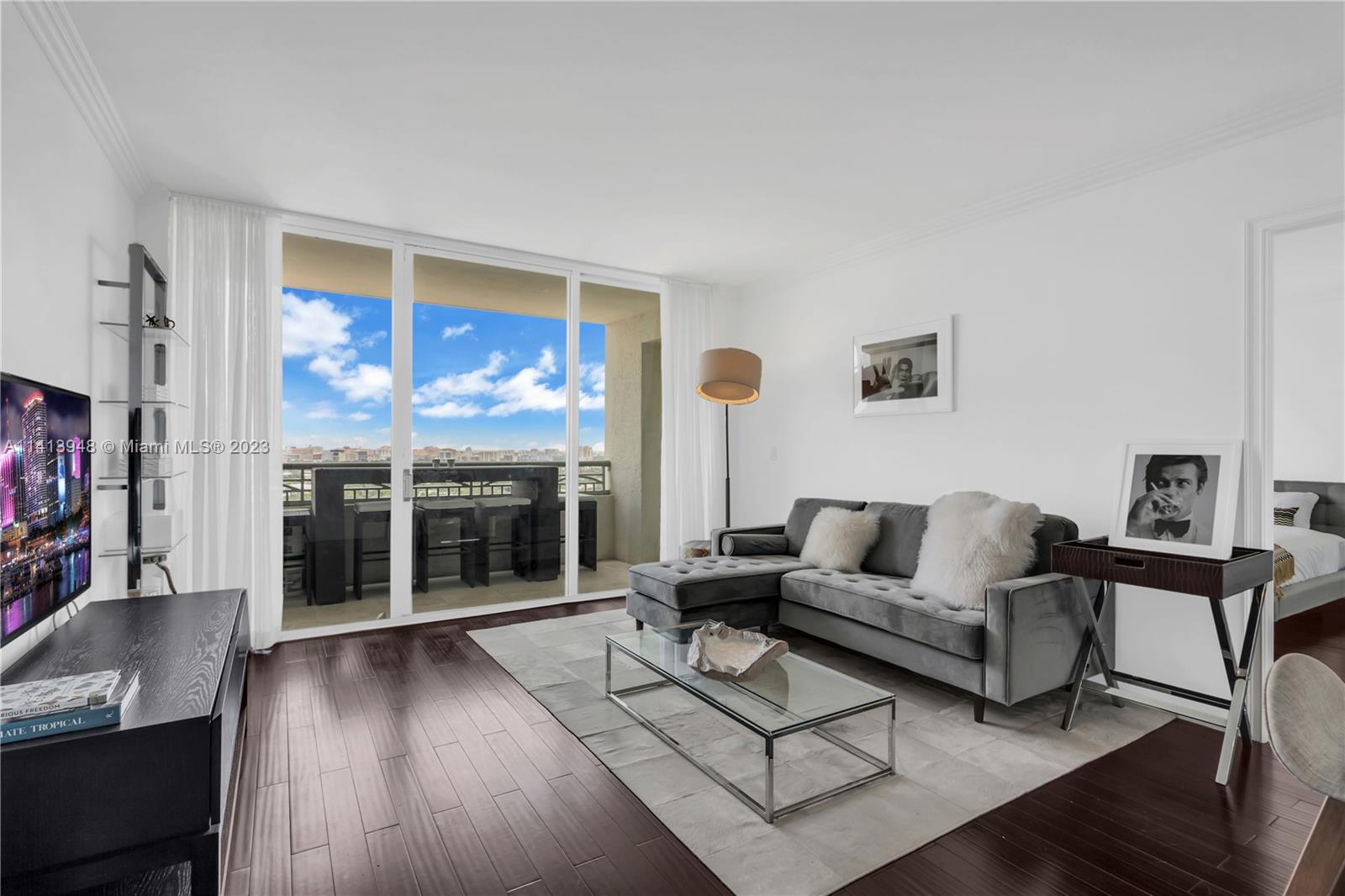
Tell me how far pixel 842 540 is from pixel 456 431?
109 inches

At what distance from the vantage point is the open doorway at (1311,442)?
4.14 m

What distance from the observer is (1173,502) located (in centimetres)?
299

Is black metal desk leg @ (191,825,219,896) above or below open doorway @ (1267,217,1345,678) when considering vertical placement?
below

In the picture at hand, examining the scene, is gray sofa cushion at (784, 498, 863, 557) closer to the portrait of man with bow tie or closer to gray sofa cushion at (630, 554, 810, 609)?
gray sofa cushion at (630, 554, 810, 609)

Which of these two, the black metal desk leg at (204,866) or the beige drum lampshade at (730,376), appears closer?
the black metal desk leg at (204,866)

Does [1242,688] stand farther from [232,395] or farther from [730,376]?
[232,395]

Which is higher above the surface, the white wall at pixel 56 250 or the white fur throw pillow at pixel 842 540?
the white wall at pixel 56 250

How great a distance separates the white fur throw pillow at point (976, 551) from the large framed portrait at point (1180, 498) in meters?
0.40

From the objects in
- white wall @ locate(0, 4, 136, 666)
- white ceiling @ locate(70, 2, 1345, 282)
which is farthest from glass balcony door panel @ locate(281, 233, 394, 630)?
white wall @ locate(0, 4, 136, 666)

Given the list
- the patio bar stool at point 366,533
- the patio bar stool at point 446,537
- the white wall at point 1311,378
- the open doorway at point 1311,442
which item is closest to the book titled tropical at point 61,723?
the patio bar stool at point 366,533

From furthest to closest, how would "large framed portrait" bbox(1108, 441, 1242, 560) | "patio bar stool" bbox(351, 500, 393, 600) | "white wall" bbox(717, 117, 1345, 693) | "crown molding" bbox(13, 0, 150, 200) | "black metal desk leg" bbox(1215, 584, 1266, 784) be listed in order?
"patio bar stool" bbox(351, 500, 393, 600), "white wall" bbox(717, 117, 1345, 693), "large framed portrait" bbox(1108, 441, 1242, 560), "black metal desk leg" bbox(1215, 584, 1266, 784), "crown molding" bbox(13, 0, 150, 200)

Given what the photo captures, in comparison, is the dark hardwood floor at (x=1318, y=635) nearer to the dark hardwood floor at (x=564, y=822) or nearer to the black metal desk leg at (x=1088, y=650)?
the black metal desk leg at (x=1088, y=650)

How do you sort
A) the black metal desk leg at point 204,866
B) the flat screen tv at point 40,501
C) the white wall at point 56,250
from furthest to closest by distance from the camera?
the white wall at point 56,250 → the flat screen tv at point 40,501 → the black metal desk leg at point 204,866

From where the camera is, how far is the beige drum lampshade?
4785 mm
